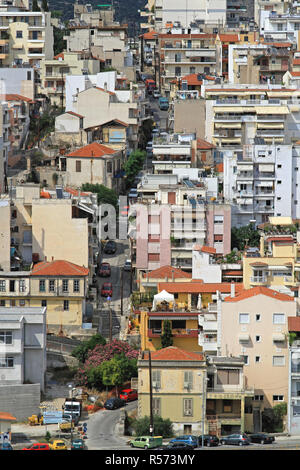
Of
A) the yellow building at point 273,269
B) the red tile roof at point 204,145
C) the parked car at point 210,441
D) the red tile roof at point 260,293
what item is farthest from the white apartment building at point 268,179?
the parked car at point 210,441

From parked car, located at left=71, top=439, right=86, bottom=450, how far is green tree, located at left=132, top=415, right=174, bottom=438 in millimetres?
1595

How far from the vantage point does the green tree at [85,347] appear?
33375 millimetres

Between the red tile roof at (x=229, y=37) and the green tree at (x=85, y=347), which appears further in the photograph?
the red tile roof at (x=229, y=37)

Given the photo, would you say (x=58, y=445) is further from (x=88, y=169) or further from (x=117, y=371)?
(x=88, y=169)

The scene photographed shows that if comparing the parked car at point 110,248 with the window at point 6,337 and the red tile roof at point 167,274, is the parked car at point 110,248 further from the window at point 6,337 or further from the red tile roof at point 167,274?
the window at point 6,337

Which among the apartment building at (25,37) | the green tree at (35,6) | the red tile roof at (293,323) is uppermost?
the green tree at (35,6)

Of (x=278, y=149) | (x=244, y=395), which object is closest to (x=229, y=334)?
(x=244, y=395)

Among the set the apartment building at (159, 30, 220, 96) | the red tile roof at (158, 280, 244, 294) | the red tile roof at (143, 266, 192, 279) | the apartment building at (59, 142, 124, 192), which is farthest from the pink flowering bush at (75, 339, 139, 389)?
the apartment building at (159, 30, 220, 96)

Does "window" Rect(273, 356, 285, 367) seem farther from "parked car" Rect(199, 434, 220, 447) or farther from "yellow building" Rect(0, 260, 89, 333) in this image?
"yellow building" Rect(0, 260, 89, 333)

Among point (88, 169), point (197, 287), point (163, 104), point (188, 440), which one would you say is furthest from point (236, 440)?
point (163, 104)

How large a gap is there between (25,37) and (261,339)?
38.9 metres

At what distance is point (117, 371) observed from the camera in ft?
101

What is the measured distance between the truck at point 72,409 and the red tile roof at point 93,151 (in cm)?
2100

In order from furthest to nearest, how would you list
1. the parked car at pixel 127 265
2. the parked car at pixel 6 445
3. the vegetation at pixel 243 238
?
the vegetation at pixel 243 238 → the parked car at pixel 127 265 → the parked car at pixel 6 445
